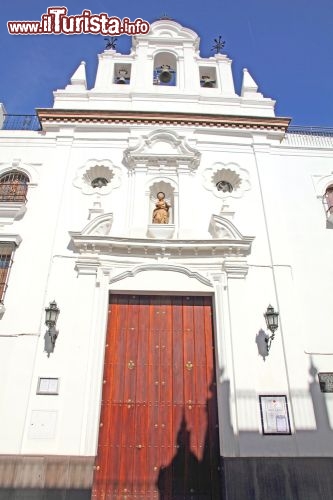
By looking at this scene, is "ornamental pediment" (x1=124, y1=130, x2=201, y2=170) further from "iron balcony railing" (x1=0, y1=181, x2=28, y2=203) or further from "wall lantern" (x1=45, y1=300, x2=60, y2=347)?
"wall lantern" (x1=45, y1=300, x2=60, y2=347)

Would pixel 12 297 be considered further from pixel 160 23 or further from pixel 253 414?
pixel 160 23

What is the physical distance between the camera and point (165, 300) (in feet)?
30.1

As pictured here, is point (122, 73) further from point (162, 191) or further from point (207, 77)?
point (162, 191)

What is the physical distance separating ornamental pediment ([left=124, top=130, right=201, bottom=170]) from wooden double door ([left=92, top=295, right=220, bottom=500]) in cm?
389

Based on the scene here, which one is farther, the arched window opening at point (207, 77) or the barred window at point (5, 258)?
the arched window opening at point (207, 77)

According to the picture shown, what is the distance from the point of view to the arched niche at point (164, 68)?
46.5ft

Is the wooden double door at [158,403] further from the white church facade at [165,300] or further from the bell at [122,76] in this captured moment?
the bell at [122,76]

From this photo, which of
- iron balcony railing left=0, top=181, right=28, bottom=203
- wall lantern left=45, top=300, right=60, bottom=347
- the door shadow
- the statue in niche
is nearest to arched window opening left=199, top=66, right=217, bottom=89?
the statue in niche

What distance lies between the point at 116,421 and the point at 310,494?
3.63 metres

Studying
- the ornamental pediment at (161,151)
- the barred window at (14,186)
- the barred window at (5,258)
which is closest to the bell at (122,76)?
the ornamental pediment at (161,151)

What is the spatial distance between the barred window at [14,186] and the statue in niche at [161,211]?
3.37 meters

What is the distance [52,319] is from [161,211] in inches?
152

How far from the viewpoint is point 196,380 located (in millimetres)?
8234

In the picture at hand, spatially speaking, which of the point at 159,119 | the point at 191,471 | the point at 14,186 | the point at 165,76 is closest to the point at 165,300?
the point at 191,471
